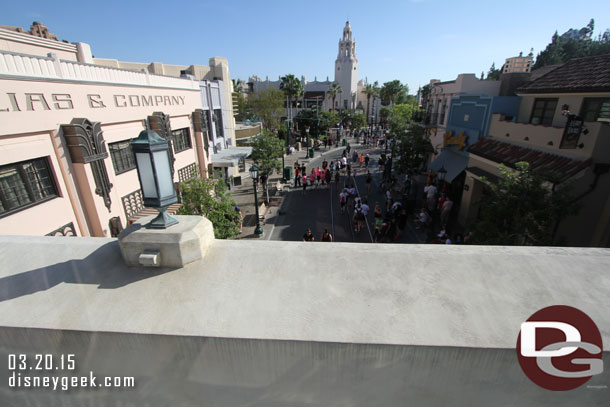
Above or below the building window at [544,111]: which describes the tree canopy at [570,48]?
above

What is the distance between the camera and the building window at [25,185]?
268 inches

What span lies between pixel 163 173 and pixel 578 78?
46.8ft

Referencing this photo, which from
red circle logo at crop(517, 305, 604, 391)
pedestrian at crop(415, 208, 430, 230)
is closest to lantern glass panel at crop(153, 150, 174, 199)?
red circle logo at crop(517, 305, 604, 391)

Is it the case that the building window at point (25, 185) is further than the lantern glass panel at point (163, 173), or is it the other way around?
the building window at point (25, 185)

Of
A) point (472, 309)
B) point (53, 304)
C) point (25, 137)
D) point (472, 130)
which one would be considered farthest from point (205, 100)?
point (472, 309)

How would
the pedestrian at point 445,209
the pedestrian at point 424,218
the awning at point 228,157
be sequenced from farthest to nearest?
the awning at point 228,157
the pedestrian at point 424,218
the pedestrian at point 445,209

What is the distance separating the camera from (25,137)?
709 centimetres

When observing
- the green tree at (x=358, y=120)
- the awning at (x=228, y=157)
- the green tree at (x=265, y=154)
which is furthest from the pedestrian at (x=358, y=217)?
the green tree at (x=358, y=120)

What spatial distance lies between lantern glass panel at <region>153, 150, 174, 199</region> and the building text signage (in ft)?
22.1

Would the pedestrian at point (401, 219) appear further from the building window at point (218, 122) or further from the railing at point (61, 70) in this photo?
the building window at point (218, 122)

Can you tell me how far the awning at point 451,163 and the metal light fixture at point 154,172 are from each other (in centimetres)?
1514

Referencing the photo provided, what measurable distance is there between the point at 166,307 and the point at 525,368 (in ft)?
10.2

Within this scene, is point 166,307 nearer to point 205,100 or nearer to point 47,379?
point 47,379

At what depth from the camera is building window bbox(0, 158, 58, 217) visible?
22.4 feet
